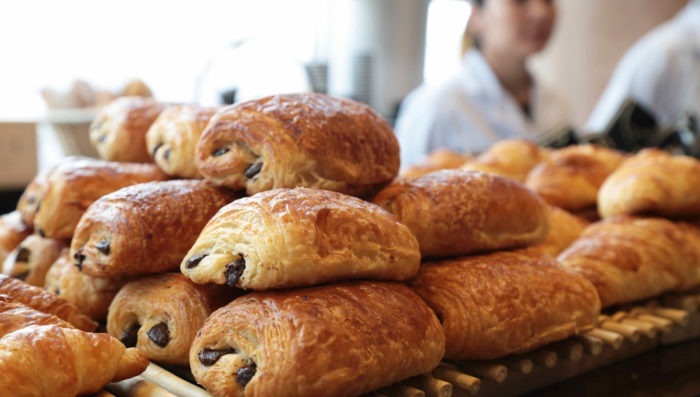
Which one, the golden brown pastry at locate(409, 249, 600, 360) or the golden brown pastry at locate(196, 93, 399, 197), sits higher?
the golden brown pastry at locate(196, 93, 399, 197)

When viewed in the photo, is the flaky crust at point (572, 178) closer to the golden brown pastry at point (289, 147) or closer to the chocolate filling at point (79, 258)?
the golden brown pastry at point (289, 147)

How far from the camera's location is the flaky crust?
2156mm

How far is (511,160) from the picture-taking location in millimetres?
2416

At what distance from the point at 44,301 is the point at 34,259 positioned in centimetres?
29

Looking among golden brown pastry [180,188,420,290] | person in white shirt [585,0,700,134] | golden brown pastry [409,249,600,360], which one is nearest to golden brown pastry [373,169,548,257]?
golden brown pastry [409,249,600,360]

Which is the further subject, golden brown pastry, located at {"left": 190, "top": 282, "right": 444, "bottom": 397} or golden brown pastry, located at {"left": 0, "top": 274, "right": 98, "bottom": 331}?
golden brown pastry, located at {"left": 0, "top": 274, "right": 98, "bottom": 331}

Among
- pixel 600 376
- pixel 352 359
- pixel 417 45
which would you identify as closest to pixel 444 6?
pixel 417 45

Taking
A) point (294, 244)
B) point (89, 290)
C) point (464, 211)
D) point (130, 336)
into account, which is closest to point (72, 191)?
point (89, 290)

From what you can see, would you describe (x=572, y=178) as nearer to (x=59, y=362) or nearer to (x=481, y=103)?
(x=59, y=362)

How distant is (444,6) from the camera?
7094 millimetres

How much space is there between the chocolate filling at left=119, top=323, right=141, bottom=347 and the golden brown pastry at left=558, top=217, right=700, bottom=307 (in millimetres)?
943

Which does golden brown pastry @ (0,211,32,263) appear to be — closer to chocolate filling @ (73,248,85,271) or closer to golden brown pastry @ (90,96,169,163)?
golden brown pastry @ (90,96,169,163)

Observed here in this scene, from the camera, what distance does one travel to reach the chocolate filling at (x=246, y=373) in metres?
1.02

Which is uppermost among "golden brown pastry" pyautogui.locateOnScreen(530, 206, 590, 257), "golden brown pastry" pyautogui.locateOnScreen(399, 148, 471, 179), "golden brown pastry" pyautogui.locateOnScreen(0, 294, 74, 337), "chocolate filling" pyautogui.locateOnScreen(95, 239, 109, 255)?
"chocolate filling" pyautogui.locateOnScreen(95, 239, 109, 255)
